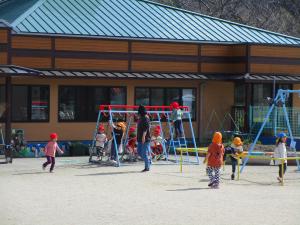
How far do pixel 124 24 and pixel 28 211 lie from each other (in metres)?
17.9

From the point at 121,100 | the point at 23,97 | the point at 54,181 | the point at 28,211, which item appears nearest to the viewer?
the point at 28,211

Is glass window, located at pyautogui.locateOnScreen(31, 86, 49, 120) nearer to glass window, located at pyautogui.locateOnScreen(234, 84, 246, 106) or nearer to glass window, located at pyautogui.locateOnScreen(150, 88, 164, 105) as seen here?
glass window, located at pyautogui.locateOnScreen(150, 88, 164, 105)

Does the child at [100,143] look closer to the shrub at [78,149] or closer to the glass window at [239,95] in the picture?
the shrub at [78,149]

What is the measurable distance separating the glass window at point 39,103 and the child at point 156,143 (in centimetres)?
495

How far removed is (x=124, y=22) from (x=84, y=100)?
14.3 feet

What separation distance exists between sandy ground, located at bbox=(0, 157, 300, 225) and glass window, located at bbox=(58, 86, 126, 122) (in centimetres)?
579

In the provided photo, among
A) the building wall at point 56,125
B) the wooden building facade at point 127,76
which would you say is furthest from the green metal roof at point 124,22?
the building wall at point 56,125

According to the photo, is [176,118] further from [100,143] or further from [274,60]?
[274,60]

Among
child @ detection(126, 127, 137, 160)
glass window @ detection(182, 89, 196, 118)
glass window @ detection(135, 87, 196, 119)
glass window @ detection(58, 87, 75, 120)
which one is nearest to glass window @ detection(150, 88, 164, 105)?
glass window @ detection(135, 87, 196, 119)

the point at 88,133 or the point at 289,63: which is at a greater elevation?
the point at 289,63

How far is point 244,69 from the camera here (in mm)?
30031

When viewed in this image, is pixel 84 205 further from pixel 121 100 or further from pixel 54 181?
pixel 121 100

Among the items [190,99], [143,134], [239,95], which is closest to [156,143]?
[143,134]

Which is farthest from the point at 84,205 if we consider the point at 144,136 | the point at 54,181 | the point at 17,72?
the point at 17,72
